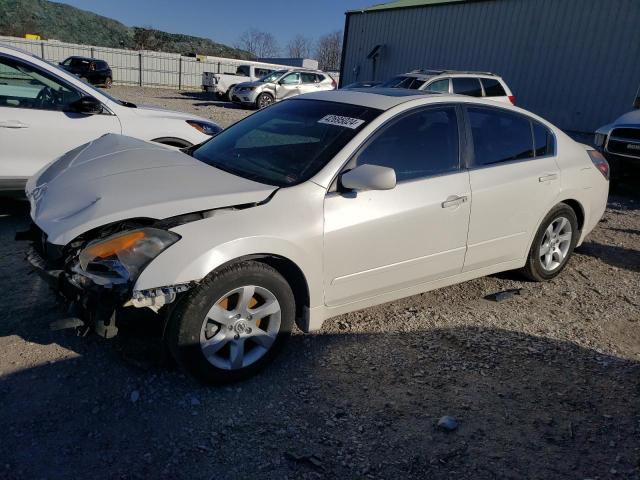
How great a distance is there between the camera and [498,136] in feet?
13.2

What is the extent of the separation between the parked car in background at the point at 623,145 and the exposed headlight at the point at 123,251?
790 cm

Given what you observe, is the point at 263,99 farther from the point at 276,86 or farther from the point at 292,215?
the point at 292,215

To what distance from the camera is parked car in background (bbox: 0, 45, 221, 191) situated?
497cm

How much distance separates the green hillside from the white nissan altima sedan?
6657cm

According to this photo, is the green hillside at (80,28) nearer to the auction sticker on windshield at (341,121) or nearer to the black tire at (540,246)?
the auction sticker on windshield at (341,121)

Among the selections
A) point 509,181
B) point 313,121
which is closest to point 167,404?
point 313,121

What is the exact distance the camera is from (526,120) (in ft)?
14.1

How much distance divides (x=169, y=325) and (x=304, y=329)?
0.85m

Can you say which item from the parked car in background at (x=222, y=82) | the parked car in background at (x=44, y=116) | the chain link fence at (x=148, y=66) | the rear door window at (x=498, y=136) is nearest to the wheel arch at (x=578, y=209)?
the rear door window at (x=498, y=136)

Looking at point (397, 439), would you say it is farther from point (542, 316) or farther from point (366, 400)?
point (542, 316)

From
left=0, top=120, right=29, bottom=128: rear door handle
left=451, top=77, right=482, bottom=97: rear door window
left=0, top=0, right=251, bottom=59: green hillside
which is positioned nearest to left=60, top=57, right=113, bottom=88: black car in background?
left=451, top=77, right=482, bottom=97: rear door window

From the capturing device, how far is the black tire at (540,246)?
437 centimetres

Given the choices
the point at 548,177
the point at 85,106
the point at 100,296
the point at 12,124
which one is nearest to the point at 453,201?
the point at 548,177

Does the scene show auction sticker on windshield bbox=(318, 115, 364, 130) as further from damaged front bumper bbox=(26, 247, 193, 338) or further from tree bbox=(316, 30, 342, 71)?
tree bbox=(316, 30, 342, 71)
